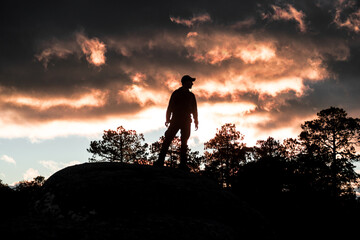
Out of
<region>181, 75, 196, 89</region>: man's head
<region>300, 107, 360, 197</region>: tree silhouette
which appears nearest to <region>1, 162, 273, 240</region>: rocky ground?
<region>181, 75, 196, 89</region>: man's head

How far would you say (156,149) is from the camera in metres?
31.2

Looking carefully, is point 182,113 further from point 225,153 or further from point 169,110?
point 225,153

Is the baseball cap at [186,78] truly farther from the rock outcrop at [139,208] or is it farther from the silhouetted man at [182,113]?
the rock outcrop at [139,208]

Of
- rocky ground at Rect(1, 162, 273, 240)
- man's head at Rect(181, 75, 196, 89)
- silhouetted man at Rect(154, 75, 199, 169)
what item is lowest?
rocky ground at Rect(1, 162, 273, 240)

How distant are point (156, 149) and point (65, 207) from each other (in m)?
27.8

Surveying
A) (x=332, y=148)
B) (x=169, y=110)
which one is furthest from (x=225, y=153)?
(x=169, y=110)

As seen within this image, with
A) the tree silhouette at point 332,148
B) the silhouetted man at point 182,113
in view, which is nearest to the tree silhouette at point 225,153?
the tree silhouette at point 332,148

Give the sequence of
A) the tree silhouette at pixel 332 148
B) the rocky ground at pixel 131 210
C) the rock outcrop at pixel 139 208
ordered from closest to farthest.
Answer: the rocky ground at pixel 131 210
the rock outcrop at pixel 139 208
the tree silhouette at pixel 332 148

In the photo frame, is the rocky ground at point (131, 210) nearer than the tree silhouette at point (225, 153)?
Yes

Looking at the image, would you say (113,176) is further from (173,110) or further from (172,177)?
(173,110)

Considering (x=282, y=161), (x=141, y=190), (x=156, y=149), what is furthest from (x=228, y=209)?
(x=156, y=149)

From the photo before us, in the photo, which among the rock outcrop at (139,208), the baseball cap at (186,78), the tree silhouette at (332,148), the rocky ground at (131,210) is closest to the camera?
the rocky ground at (131,210)

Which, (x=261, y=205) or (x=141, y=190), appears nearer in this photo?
(x=141, y=190)

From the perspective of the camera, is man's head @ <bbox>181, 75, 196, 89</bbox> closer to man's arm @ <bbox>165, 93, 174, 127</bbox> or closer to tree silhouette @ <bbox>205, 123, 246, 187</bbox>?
man's arm @ <bbox>165, 93, 174, 127</bbox>
